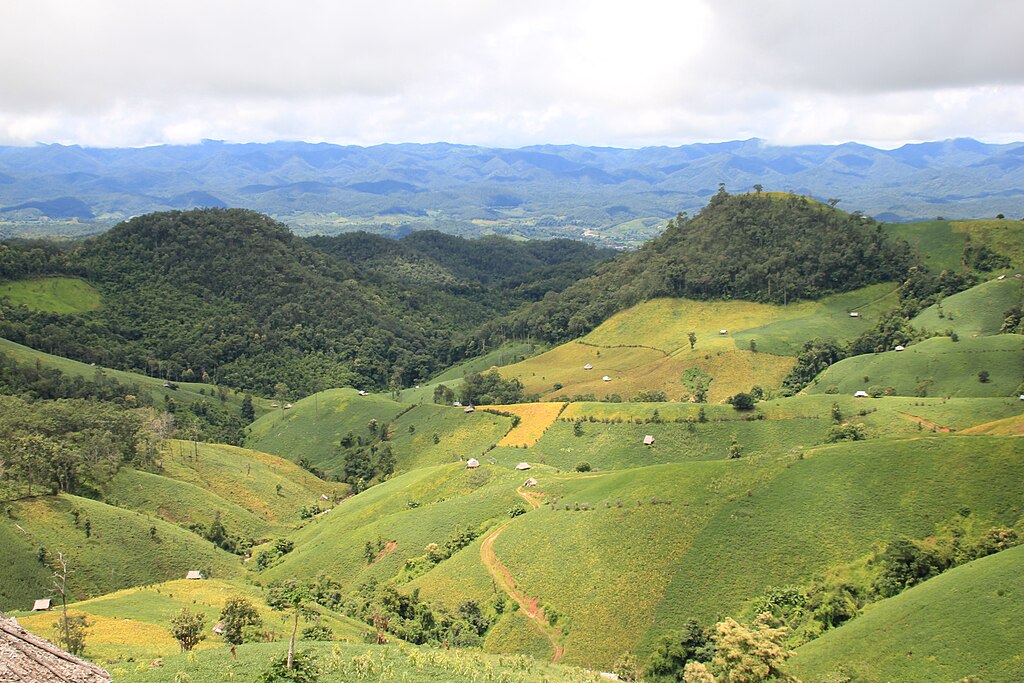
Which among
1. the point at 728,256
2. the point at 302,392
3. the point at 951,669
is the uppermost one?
the point at 728,256

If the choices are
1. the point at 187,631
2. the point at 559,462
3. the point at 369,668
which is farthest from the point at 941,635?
the point at 559,462

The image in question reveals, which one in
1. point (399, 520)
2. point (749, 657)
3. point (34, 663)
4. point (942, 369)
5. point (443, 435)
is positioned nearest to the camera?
point (34, 663)

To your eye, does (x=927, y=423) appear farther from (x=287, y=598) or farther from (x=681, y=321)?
(x=681, y=321)

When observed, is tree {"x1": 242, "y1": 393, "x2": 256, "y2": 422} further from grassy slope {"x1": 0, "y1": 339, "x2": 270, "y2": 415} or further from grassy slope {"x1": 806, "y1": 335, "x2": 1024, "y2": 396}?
grassy slope {"x1": 806, "y1": 335, "x2": 1024, "y2": 396}

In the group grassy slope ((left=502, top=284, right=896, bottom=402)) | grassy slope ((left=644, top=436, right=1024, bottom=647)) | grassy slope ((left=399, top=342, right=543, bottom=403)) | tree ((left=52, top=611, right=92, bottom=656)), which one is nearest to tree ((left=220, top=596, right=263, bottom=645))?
tree ((left=52, top=611, right=92, bottom=656))

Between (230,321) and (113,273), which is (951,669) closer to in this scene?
(230,321)

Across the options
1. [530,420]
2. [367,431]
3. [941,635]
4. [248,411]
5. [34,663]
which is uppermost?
[34,663]

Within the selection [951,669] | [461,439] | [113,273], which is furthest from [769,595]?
[113,273]

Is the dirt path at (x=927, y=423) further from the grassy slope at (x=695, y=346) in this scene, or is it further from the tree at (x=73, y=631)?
the tree at (x=73, y=631)
